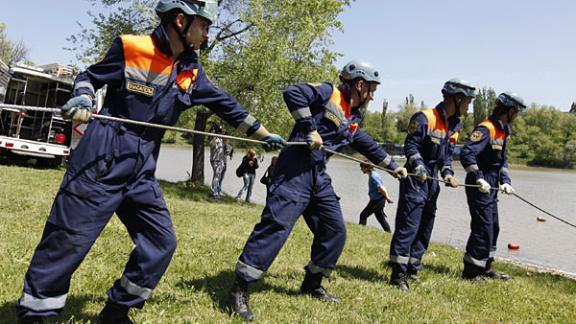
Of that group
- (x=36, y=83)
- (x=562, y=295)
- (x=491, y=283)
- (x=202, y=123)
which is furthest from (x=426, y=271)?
(x=36, y=83)

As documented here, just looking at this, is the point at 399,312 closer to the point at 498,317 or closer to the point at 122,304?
the point at 498,317

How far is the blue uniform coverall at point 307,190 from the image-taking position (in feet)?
14.3

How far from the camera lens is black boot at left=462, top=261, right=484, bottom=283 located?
6.85 meters

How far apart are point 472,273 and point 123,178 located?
5.37m

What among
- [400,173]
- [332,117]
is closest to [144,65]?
[332,117]

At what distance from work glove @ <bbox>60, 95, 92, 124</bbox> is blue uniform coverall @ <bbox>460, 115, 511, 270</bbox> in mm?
5106

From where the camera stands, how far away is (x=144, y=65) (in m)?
3.25

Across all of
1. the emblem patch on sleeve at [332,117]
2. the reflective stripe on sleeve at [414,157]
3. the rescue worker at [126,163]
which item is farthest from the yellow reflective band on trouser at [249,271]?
the reflective stripe on sleeve at [414,157]

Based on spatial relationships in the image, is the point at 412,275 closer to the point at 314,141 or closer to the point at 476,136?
the point at 476,136

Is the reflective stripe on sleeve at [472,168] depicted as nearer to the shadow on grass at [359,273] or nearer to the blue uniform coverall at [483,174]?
the blue uniform coverall at [483,174]

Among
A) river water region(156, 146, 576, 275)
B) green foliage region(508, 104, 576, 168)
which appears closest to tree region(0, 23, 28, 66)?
river water region(156, 146, 576, 275)

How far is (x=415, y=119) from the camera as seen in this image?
243 inches

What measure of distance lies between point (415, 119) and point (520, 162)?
8937 cm

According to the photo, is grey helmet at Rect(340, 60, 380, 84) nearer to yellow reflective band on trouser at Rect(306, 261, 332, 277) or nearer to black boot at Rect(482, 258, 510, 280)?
yellow reflective band on trouser at Rect(306, 261, 332, 277)
